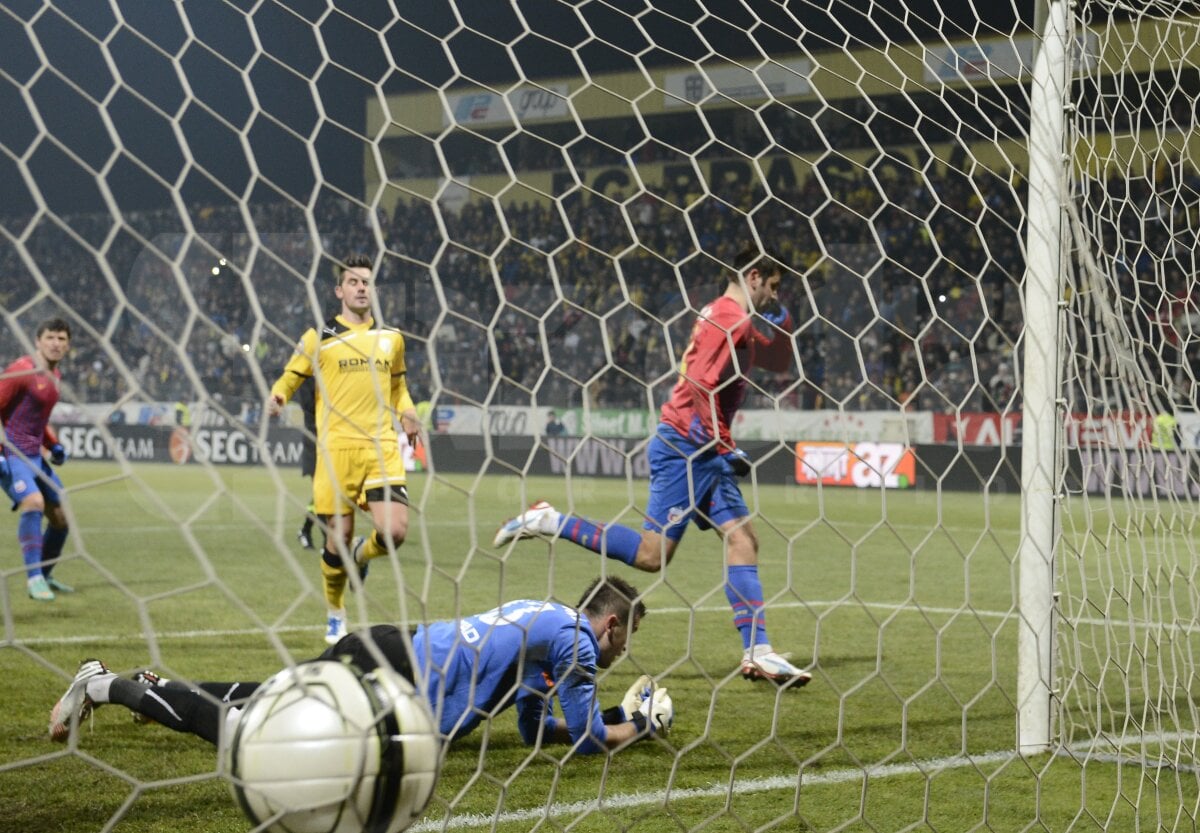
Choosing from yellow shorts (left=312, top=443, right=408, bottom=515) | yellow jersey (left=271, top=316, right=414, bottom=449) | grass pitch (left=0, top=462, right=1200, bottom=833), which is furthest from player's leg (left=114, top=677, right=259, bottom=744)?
yellow shorts (left=312, top=443, right=408, bottom=515)

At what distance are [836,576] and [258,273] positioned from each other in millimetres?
10932

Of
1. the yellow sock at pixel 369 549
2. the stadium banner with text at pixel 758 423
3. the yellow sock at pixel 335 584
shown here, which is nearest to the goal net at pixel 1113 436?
the yellow sock at pixel 369 549

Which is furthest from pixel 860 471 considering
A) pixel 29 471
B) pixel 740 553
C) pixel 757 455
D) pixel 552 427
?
pixel 740 553

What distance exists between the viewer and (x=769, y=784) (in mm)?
3309

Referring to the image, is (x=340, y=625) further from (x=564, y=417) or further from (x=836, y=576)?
(x=564, y=417)

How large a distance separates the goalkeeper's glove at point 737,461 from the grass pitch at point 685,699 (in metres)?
0.31

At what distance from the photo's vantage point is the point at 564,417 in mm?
16109

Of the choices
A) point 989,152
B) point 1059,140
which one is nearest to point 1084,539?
point 1059,140

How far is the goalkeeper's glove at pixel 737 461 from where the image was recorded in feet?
14.0

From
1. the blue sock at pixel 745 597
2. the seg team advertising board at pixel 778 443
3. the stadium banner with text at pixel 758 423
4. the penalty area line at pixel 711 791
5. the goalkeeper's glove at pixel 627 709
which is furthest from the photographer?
the stadium banner with text at pixel 758 423

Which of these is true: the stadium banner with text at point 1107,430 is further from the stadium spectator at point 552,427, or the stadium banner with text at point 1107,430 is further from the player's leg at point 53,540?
the player's leg at point 53,540

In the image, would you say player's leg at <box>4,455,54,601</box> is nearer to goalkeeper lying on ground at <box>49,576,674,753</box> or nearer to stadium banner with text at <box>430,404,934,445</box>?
goalkeeper lying on ground at <box>49,576,674,753</box>

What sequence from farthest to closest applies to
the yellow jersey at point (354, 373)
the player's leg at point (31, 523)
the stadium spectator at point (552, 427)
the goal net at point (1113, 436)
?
the player's leg at point (31, 523)
the stadium spectator at point (552, 427)
the yellow jersey at point (354, 373)
the goal net at point (1113, 436)

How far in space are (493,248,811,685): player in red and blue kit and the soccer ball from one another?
2.14m
